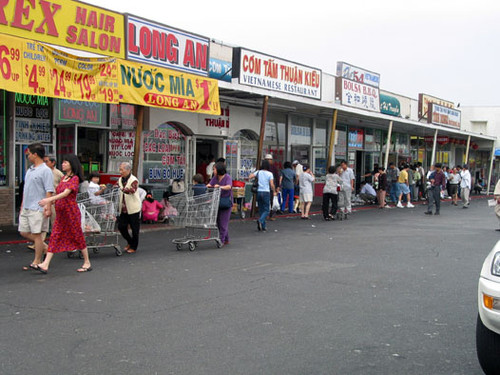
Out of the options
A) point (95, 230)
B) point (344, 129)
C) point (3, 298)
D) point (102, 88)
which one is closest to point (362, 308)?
point (3, 298)

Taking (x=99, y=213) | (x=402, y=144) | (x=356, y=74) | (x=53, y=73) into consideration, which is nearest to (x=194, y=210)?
(x=99, y=213)

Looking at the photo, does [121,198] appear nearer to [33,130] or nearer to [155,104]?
[155,104]

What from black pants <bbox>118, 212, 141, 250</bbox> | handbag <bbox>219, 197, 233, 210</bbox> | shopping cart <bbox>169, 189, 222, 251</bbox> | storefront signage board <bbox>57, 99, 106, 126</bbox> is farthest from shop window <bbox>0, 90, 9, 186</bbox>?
handbag <bbox>219, 197, 233, 210</bbox>

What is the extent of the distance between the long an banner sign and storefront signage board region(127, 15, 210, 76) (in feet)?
1.50

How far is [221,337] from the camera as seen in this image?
5266 millimetres

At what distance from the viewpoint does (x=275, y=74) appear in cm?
1645

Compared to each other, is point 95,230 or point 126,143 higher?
point 126,143

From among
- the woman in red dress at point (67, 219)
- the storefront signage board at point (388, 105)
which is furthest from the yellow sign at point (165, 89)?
the storefront signage board at point (388, 105)

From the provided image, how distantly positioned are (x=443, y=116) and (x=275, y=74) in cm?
1592

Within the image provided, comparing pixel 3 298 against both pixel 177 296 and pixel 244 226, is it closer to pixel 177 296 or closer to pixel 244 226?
pixel 177 296

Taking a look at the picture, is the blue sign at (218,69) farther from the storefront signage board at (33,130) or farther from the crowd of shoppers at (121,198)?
the storefront signage board at (33,130)

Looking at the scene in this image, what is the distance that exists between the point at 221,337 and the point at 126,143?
10.8 metres

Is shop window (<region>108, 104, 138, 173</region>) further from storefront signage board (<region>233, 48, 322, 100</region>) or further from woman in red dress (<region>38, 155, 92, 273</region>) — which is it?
woman in red dress (<region>38, 155, 92, 273</region>)

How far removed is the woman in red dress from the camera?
7.97 metres
